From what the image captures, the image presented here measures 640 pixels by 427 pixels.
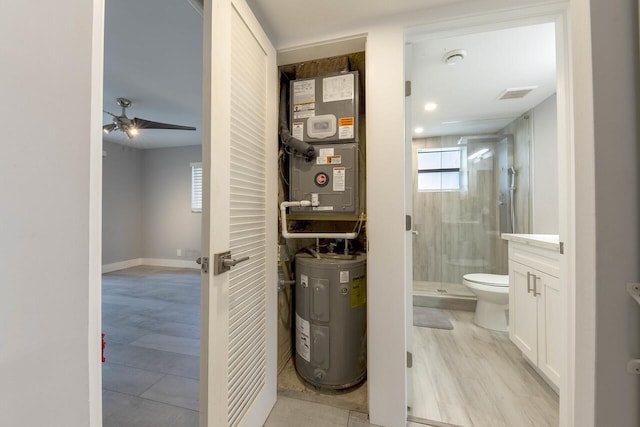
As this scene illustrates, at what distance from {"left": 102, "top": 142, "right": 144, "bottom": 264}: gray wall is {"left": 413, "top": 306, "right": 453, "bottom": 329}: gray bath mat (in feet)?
17.3

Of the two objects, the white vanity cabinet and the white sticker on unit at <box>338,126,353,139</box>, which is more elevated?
the white sticker on unit at <box>338,126,353,139</box>

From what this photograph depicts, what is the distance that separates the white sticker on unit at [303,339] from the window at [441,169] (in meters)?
2.80

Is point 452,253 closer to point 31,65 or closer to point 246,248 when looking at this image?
point 246,248

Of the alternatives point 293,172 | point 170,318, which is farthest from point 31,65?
point 170,318

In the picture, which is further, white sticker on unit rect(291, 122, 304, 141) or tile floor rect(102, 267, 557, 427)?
white sticker on unit rect(291, 122, 304, 141)

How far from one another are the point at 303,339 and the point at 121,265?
489cm

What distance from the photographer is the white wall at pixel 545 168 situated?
2418 mm

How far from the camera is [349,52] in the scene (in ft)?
5.09

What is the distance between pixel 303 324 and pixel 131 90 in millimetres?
3245

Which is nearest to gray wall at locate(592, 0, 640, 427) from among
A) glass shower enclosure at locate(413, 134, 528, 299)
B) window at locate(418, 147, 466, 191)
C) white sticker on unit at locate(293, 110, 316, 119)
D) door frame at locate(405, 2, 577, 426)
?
door frame at locate(405, 2, 577, 426)

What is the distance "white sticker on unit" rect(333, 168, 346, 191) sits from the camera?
1.57 metres

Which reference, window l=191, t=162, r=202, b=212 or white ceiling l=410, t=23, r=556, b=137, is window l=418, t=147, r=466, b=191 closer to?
white ceiling l=410, t=23, r=556, b=137

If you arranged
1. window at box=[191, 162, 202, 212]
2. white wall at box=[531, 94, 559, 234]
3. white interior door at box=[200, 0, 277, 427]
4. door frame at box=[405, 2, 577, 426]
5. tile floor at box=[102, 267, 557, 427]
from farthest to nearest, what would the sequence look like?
window at box=[191, 162, 202, 212]
white wall at box=[531, 94, 559, 234]
tile floor at box=[102, 267, 557, 427]
door frame at box=[405, 2, 577, 426]
white interior door at box=[200, 0, 277, 427]

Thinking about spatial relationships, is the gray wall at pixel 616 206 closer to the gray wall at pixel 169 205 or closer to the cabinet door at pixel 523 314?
the cabinet door at pixel 523 314
